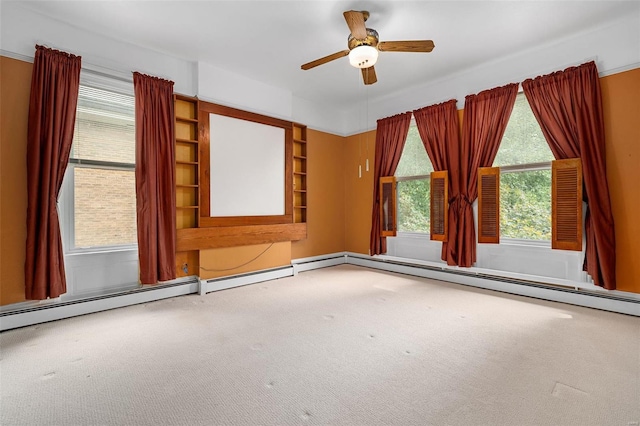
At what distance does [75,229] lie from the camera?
3395 millimetres

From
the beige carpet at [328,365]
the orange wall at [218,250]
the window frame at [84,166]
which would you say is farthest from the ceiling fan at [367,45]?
the window frame at [84,166]

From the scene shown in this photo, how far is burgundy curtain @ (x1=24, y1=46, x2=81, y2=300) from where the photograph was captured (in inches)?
118

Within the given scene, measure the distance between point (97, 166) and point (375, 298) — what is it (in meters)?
3.61

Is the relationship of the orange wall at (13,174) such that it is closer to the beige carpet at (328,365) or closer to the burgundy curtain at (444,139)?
the beige carpet at (328,365)

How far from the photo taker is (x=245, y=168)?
476 centimetres

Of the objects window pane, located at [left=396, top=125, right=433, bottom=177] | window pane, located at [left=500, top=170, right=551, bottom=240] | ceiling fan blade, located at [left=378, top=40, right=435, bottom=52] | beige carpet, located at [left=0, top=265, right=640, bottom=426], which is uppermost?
ceiling fan blade, located at [left=378, top=40, right=435, bottom=52]

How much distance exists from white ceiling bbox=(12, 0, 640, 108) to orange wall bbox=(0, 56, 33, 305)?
0.75 m

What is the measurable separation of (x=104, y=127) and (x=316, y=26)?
2671 mm

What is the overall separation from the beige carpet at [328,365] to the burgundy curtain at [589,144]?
601 mm

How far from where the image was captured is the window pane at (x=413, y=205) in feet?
Answer: 17.0

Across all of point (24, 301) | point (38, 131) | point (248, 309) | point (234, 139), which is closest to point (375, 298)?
point (248, 309)

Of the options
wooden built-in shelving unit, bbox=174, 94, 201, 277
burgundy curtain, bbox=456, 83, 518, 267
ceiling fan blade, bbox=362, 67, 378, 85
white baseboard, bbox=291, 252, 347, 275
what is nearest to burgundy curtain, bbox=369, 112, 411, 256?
white baseboard, bbox=291, 252, 347, 275

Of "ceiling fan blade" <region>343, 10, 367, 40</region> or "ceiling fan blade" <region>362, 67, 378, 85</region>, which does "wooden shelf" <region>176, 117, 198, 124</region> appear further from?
"ceiling fan blade" <region>343, 10, 367, 40</region>

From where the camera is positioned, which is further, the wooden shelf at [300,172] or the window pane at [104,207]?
the wooden shelf at [300,172]
